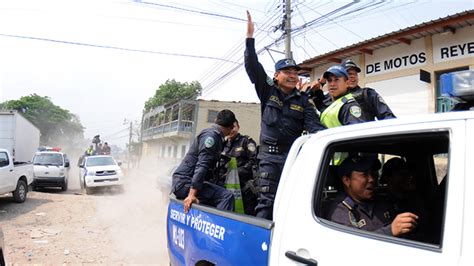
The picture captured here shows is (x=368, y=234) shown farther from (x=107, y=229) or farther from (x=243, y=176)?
(x=107, y=229)

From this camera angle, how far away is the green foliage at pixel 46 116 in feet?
191

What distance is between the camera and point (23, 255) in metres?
6.16

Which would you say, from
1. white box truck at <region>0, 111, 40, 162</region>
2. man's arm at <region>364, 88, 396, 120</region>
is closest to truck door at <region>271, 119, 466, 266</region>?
man's arm at <region>364, 88, 396, 120</region>

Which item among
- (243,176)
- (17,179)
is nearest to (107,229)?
(17,179)

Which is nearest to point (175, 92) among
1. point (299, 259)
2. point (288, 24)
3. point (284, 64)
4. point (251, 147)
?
point (288, 24)

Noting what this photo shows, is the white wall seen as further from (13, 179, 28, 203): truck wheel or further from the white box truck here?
the white box truck

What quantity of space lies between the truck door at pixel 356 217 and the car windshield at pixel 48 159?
1507 cm

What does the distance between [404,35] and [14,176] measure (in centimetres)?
1058

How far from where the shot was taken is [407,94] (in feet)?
33.5

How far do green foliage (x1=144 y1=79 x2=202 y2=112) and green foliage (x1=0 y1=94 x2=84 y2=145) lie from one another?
70.8 feet

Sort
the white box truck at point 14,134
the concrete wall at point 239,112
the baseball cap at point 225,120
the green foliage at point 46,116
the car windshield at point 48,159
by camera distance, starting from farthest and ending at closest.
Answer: the green foliage at point 46,116
the concrete wall at point 239,112
the car windshield at point 48,159
the white box truck at point 14,134
the baseball cap at point 225,120

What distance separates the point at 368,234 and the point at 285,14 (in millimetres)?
12245

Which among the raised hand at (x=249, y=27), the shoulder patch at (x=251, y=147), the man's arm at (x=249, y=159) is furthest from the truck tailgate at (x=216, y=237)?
the shoulder patch at (x=251, y=147)

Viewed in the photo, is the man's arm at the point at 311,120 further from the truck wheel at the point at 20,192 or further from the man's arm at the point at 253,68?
the truck wheel at the point at 20,192
